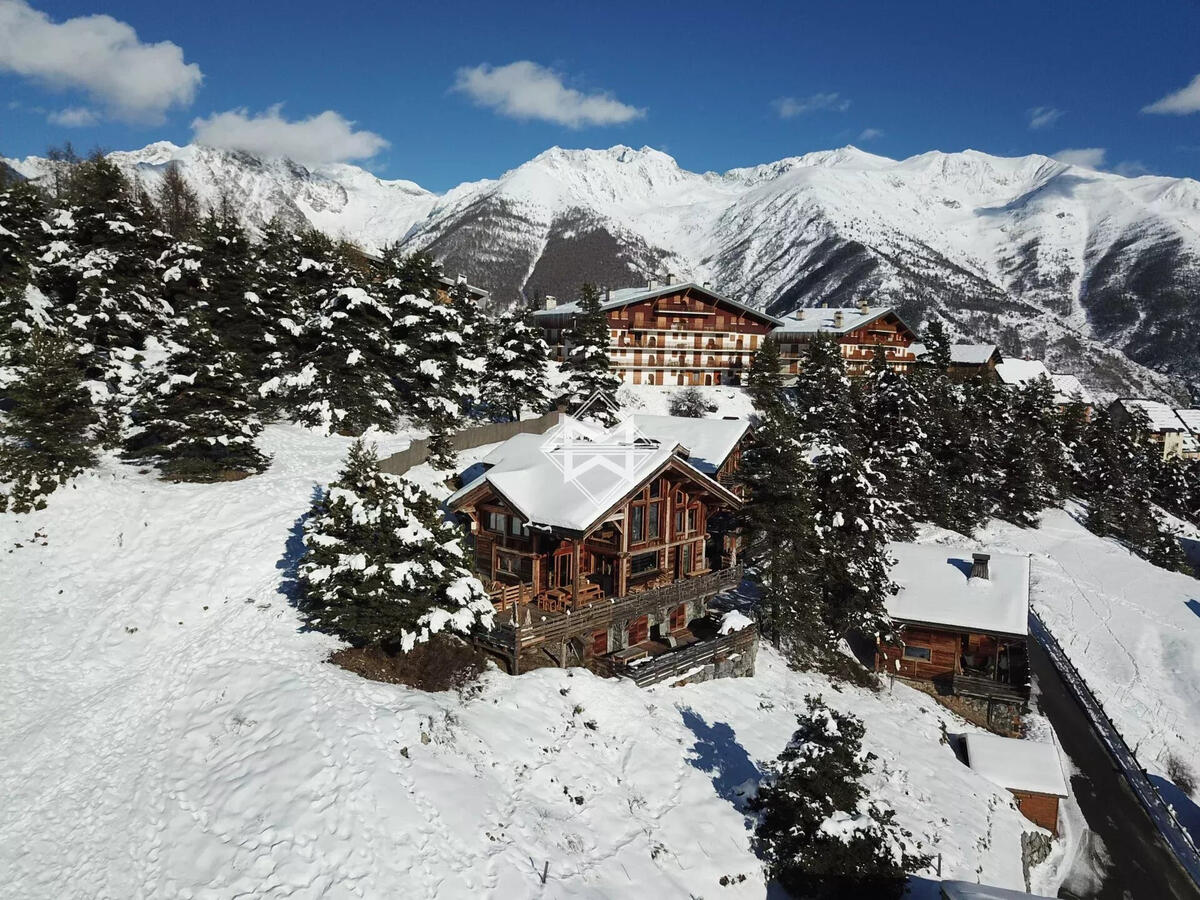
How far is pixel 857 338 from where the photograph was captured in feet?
284

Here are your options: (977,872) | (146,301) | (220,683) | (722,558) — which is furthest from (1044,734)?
(146,301)

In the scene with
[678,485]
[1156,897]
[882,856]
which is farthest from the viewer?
[678,485]

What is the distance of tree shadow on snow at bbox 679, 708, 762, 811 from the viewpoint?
784 inches

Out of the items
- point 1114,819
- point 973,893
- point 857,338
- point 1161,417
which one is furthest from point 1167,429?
point 973,893

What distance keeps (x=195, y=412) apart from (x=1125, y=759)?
4486 cm

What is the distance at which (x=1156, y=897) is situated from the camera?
2253 cm

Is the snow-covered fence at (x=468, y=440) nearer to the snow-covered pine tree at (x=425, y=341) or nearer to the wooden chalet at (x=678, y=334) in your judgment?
the snow-covered pine tree at (x=425, y=341)

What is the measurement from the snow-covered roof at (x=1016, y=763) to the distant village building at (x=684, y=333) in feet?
172

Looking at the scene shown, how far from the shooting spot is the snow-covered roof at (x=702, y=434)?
3850 cm

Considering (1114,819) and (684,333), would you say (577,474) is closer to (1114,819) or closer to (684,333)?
(1114,819)

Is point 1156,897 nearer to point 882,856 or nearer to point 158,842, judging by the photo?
point 882,856

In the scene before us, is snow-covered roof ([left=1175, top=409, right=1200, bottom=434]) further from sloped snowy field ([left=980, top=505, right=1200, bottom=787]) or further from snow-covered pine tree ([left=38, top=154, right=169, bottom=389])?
snow-covered pine tree ([left=38, top=154, right=169, bottom=389])

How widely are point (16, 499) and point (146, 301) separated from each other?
20.8m

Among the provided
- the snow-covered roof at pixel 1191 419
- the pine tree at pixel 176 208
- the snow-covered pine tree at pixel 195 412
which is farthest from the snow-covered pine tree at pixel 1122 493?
the pine tree at pixel 176 208
